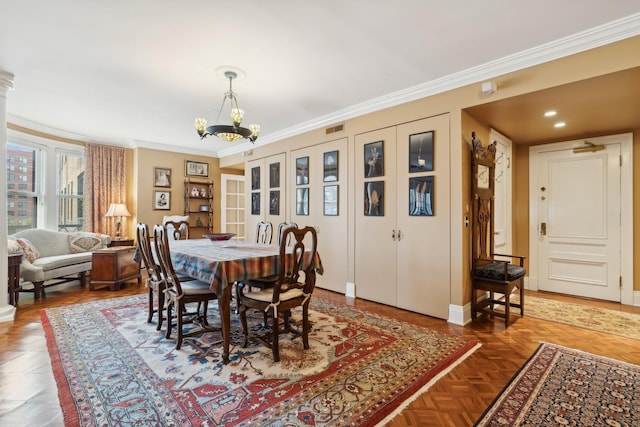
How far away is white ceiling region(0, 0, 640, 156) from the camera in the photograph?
2.19 metres

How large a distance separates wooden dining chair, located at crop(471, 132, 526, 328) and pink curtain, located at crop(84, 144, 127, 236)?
633 cm

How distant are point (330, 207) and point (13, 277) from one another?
13.2 ft

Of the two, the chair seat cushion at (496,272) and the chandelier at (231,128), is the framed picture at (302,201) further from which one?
the chair seat cushion at (496,272)

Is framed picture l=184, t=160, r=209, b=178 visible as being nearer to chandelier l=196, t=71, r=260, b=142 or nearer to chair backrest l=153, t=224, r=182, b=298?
chandelier l=196, t=71, r=260, b=142

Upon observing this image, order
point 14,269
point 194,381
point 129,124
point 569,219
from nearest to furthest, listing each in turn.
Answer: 1. point 194,381
2. point 14,269
3. point 569,219
4. point 129,124

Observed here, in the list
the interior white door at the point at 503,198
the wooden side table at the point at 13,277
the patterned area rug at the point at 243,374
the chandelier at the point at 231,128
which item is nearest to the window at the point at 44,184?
the wooden side table at the point at 13,277

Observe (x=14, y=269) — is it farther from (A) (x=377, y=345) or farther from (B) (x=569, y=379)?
(B) (x=569, y=379)

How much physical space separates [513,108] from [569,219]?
2317 mm

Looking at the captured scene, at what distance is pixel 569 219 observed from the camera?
444 centimetres

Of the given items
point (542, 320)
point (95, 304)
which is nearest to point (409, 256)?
point (542, 320)

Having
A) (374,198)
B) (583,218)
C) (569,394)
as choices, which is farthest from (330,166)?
(583,218)

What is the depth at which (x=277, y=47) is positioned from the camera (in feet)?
8.77

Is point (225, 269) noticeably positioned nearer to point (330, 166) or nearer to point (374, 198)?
point (374, 198)

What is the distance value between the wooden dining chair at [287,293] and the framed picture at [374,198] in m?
1.46
